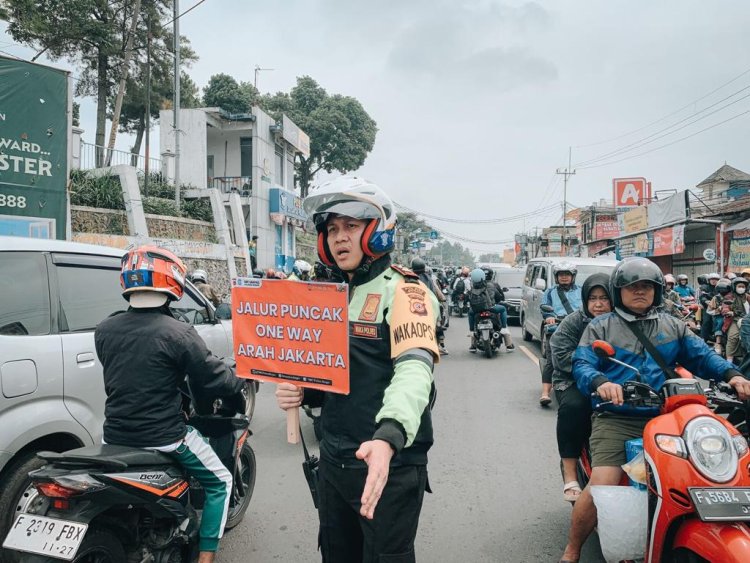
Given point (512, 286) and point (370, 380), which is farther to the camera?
point (512, 286)

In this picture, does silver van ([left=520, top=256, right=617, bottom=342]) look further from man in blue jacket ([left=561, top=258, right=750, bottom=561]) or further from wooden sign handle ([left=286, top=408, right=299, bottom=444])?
wooden sign handle ([left=286, top=408, right=299, bottom=444])

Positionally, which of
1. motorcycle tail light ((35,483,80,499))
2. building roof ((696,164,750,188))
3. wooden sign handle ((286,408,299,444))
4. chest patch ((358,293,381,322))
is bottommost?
motorcycle tail light ((35,483,80,499))

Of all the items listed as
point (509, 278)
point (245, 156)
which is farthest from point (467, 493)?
point (245, 156)

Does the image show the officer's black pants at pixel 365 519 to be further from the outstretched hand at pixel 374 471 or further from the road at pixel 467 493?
the road at pixel 467 493

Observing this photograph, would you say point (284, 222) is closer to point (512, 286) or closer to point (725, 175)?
point (512, 286)

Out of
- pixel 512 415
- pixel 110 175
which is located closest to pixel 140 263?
pixel 512 415

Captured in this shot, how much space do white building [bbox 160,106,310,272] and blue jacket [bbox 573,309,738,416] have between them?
22.2 m

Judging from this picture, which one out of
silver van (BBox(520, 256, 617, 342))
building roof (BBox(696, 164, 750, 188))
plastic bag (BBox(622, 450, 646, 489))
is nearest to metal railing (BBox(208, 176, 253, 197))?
silver van (BBox(520, 256, 617, 342))

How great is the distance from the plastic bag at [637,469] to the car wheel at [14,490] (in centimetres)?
294

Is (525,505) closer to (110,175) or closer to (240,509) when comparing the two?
(240,509)

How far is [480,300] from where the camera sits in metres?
10.4

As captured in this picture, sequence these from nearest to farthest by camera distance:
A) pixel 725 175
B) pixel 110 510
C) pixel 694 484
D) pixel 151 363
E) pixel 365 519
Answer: pixel 365 519 → pixel 694 484 → pixel 110 510 → pixel 151 363 → pixel 725 175

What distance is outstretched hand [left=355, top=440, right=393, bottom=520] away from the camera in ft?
4.66

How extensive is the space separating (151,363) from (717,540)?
2.41 meters
